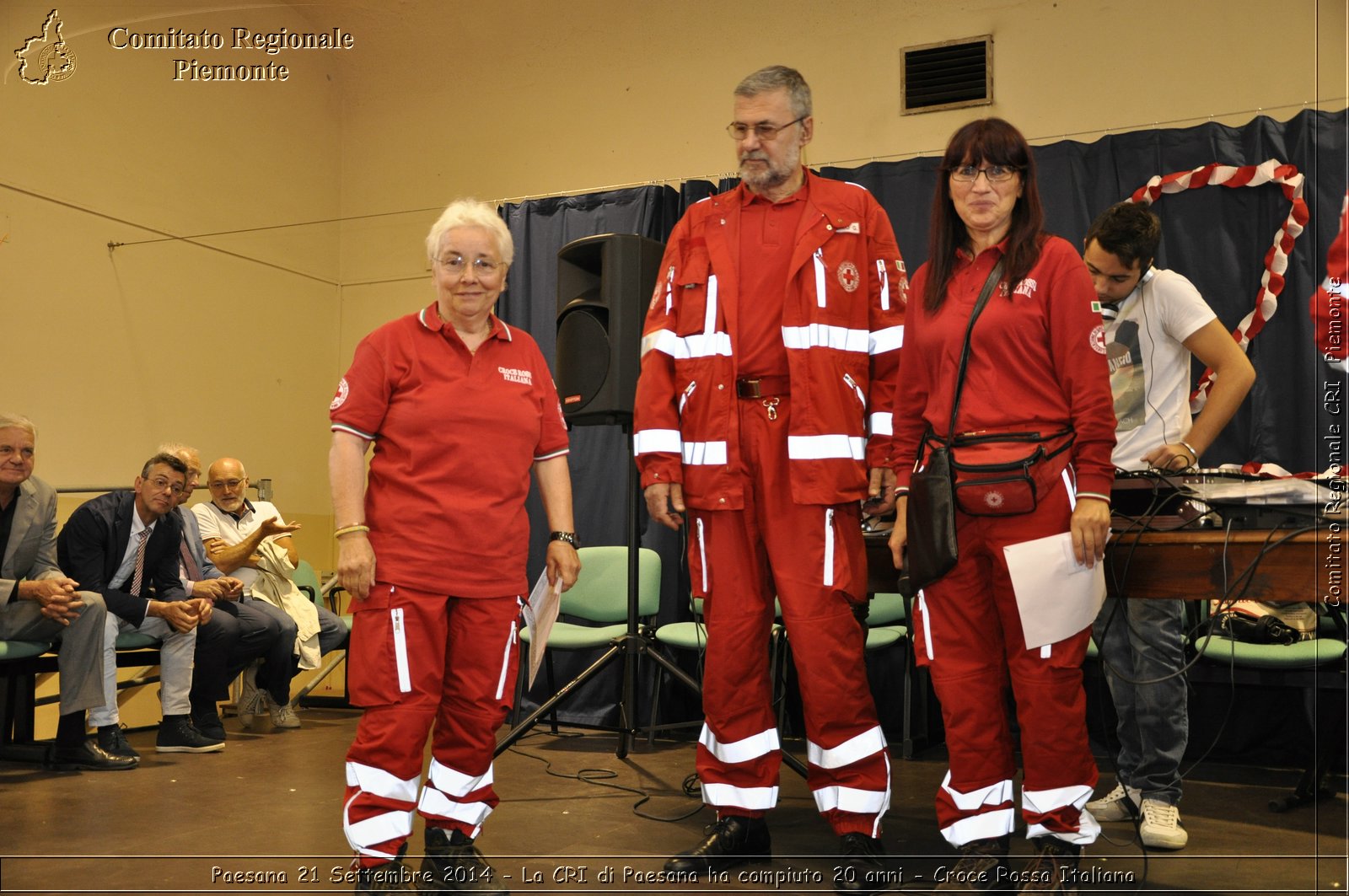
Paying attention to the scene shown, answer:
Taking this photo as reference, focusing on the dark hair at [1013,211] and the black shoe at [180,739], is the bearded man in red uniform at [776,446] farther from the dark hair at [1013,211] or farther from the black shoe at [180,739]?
the black shoe at [180,739]

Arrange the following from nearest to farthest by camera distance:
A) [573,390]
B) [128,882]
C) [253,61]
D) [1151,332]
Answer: [128,882], [1151,332], [573,390], [253,61]

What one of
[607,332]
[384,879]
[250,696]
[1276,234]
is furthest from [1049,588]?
[250,696]

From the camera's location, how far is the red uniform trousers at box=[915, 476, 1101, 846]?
7.23 feet

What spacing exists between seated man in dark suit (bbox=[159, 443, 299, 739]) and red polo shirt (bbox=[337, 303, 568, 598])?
2741 millimetres

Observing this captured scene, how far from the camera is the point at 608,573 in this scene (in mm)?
4980

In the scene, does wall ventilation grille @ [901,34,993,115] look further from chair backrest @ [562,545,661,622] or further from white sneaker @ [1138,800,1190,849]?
white sneaker @ [1138,800,1190,849]

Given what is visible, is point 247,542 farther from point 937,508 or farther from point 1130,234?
point 1130,234

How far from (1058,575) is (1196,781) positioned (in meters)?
2.20

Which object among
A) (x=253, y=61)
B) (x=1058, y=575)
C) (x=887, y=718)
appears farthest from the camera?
(x=253, y=61)

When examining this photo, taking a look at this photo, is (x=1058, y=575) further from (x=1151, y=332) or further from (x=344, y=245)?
(x=344, y=245)

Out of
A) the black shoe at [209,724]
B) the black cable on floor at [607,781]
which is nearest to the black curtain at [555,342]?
the black cable on floor at [607,781]

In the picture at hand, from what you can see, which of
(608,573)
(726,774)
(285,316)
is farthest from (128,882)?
(285,316)

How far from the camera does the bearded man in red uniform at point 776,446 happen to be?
2.52 m

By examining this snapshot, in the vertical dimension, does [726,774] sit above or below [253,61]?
below
